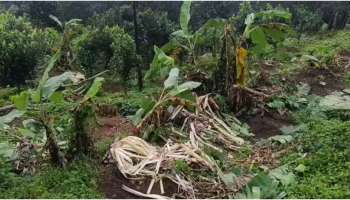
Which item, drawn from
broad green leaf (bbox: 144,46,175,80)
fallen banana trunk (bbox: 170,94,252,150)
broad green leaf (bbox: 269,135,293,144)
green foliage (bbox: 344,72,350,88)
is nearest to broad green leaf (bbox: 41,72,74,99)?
fallen banana trunk (bbox: 170,94,252,150)

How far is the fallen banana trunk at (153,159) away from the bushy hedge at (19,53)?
5011mm

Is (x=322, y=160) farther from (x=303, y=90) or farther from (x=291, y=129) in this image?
(x=303, y=90)

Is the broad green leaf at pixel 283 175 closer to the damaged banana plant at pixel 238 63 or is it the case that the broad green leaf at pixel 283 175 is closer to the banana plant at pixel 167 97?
the banana plant at pixel 167 97

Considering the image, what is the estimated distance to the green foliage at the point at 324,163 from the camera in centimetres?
409

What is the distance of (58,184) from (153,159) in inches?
33.9

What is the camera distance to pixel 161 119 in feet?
17.4

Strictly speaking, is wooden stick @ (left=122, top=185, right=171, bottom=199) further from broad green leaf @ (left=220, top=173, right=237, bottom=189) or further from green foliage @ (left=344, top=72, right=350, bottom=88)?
green foliage @ (left=344, top=72, right=350, bottom=88)

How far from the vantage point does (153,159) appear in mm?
4516

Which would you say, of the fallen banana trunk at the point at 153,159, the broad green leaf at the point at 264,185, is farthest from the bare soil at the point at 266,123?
the broad green leaf at the point at 264,185

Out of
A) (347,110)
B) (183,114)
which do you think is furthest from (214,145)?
(347,110)

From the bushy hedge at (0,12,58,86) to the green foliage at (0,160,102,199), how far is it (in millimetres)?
5086

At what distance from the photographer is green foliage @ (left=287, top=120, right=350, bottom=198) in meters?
4.09

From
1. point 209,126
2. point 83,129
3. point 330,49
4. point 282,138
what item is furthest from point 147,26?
point 83,129

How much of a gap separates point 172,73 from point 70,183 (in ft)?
5.51
